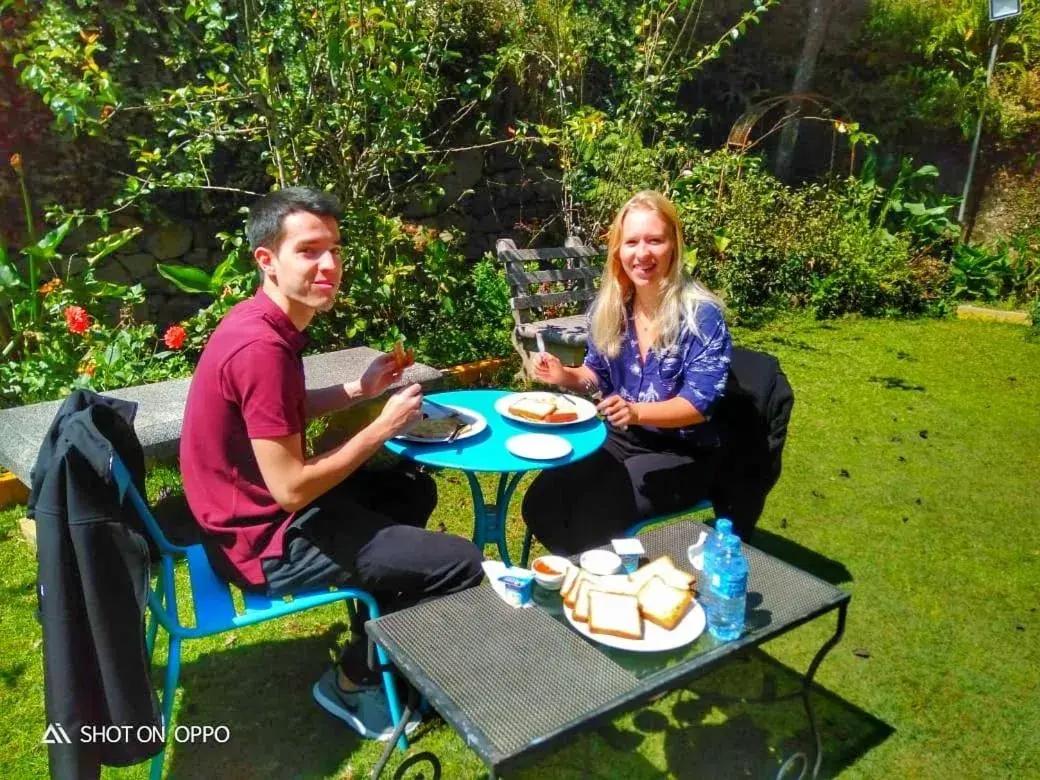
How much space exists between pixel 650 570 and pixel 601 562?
0.14m

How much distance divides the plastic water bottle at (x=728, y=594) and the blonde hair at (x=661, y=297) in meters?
1.13

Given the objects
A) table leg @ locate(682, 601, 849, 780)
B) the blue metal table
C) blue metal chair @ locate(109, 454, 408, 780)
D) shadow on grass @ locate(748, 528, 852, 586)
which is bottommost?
shadow on grass @ locate(748, 528, 852, 586)

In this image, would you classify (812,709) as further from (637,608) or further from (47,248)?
(47,248)

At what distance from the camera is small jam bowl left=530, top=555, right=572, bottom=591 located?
1.97 meters

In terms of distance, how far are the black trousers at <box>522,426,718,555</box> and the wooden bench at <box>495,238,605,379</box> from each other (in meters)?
1.99

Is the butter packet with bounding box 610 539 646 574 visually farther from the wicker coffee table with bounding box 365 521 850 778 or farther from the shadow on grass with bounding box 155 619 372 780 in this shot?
the shadow on grass with bounding box 155 619 372 780

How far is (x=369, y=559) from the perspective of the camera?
7.01ft

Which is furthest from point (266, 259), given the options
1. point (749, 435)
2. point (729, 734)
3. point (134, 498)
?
point (729, 734)

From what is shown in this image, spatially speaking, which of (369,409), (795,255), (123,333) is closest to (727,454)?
(369,409)

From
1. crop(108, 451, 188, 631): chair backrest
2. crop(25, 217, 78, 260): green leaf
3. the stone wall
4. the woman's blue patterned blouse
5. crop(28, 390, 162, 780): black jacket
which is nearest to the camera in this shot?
crop(28, 390, 162, 780): black jacket

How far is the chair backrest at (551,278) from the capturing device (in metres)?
5.19

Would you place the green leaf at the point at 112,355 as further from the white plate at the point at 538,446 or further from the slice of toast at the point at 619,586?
the slice of toast at the point at 619,586

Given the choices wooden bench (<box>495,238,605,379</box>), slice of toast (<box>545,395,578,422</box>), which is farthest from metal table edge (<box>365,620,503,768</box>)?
wooden bench (<box>495,238,605,379</box>)

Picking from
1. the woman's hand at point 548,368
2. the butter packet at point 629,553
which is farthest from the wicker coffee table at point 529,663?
the woman's hand at point 548,368
